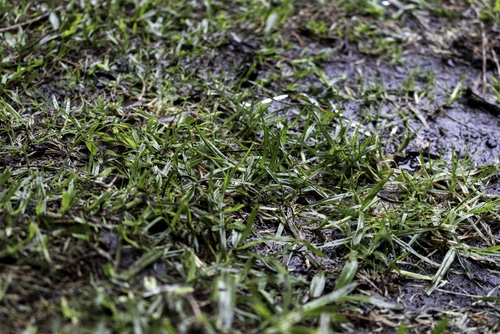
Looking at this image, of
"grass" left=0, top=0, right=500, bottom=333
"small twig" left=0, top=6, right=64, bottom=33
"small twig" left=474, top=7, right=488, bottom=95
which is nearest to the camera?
"grass" left=0, top=0, right=500, bottom=333

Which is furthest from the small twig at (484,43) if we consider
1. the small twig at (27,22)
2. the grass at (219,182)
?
the small twig at (27,22)

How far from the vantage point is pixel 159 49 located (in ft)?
9.61

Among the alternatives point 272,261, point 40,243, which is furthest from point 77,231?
point 272,261

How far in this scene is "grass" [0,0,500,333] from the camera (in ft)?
5.40

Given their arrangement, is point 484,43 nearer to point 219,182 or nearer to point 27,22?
point 219,182

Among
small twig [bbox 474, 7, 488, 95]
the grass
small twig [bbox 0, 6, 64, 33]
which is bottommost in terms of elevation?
small twig [bbox 474, 7, 488, 95]

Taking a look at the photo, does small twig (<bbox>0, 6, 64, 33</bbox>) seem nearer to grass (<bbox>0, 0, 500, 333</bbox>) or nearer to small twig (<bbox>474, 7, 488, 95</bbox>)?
grass (<bbox>0, 0, 500, 333</bbox>)

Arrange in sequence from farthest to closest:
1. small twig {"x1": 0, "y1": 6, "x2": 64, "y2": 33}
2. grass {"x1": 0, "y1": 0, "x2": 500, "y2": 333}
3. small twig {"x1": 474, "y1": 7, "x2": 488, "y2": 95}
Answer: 1. small twig {"x1": 474, "y1": 7, "x2": 488, "y2": 95}
2. small twig {"x1": 0, "y1": 6, "x2": 64, "y2": 33}
3. grass {"x1": 0, "y1": 0, "x2": 500, "y2": 333}

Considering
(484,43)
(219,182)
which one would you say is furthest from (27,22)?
(484,43)

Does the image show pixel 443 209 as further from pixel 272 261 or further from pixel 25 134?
pixel 25 134

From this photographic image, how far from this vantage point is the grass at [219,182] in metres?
1.65

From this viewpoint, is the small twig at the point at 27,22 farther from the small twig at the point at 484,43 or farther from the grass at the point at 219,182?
the small twig at the point at 484,43

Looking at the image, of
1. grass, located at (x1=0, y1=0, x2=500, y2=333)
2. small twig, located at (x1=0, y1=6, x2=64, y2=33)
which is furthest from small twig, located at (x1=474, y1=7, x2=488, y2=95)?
small twig, located at (x1=0, y1=6, x2=64, y2=33)

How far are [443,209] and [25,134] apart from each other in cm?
175
